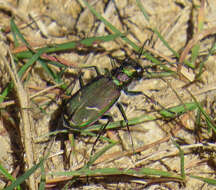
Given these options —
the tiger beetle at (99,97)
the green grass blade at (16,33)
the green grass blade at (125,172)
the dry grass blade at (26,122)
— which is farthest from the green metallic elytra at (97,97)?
the green grass blade at (16,33)

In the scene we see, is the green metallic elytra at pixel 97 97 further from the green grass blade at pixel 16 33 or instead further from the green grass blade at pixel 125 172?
the green grass blade at pixel 16 33

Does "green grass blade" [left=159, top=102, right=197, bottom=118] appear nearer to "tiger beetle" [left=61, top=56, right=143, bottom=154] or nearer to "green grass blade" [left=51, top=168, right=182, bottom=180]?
"tiger beetle" [left=61, top=56, right=143, bottom=154]

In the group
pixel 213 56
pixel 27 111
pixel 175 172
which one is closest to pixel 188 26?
pixel 213 56

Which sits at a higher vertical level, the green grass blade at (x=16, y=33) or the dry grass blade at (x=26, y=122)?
the green grass blade at (x=16, y=33)

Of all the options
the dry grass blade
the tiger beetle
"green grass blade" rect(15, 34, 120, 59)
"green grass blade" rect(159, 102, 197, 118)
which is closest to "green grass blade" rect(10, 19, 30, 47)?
"green grass blade" rect(15, 34, 120, 59)

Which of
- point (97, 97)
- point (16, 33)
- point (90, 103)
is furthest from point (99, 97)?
point (16, 33)

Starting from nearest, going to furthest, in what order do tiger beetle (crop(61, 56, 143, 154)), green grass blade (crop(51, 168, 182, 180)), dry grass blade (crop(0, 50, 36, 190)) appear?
green grass blade (crop(51, 168, 182, 180)) → dry grass blade (crop(0, 50, 36, 190)) → tiger beetle (crop(61, 56, 143, 154))

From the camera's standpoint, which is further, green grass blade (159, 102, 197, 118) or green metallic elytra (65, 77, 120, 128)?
green grass blade (159, 102, 197, 118)

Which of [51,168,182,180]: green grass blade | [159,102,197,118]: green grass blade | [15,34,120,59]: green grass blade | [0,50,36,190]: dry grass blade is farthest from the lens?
[15,34,120,59]: green grass blade
